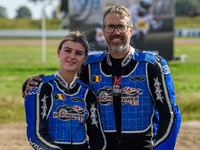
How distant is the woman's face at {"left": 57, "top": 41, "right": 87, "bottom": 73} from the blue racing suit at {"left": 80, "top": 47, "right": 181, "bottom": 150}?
24 cm

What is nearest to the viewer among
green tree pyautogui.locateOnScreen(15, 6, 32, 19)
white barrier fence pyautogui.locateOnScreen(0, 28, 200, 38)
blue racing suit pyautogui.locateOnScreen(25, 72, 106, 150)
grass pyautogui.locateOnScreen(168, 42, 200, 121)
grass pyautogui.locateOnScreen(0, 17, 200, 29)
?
blue racing suit pyautogui.locateOnScreen(25, 72, 106, 150)

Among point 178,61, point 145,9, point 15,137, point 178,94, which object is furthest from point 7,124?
point 178,61

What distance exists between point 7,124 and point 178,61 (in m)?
12.9

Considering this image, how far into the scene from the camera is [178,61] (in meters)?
17.5

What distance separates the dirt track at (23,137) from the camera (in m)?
5.39

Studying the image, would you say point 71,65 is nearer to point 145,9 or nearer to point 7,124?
point 7,124

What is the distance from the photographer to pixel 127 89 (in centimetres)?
268

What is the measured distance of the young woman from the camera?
242 centimetres

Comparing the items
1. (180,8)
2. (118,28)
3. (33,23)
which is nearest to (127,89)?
(118,28)

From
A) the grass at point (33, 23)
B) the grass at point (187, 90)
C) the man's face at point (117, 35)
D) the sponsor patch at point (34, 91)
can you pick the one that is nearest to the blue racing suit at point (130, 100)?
the man's face at point (117, 35)

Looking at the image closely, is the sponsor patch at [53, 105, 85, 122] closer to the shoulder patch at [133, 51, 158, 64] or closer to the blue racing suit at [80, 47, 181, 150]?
the blue racing suit at [80, 47, 181, 150]

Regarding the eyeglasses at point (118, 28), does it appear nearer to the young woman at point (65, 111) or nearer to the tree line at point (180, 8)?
the young woman at point (65, 111)

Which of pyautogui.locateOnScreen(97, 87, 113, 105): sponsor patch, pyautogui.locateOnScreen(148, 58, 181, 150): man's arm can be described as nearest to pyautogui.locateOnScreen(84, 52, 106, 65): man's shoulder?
pyautogui.locateOnScreen(97, 87, 113, 105): sponsor patch

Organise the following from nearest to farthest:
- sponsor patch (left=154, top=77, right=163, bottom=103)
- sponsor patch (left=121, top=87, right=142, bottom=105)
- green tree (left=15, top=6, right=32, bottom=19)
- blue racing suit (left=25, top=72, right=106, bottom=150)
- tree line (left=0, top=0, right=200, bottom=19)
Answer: blue racing suit (left=25, top=72, right=106, bottom=150), sponsor patch (left=154, top=77, right=163, bottom=103), sponsor patch (left=121, top=87, right=142, bottom=105), tree line (left=0, top=0, right=200, bottom=19), green tree (left=15, top=6, right=32, bottom=19)
